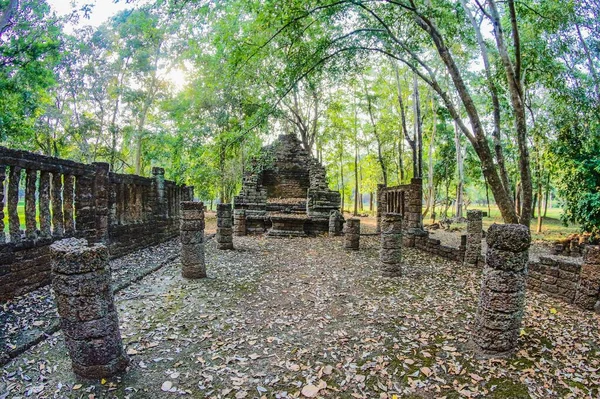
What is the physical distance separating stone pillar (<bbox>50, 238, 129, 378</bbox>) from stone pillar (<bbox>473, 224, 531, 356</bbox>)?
4.56 m

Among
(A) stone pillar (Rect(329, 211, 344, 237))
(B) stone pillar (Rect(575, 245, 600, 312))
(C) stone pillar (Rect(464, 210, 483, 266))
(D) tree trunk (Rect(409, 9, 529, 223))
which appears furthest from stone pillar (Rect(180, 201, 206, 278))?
(A) stone pillar (Rect(329, 211, 344, 237))

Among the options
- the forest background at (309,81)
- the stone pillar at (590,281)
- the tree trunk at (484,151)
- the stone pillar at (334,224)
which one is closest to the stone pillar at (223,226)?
the forest background at (309,81)

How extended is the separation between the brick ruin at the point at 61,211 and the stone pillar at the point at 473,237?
940 centimetres

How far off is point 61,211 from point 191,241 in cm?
265

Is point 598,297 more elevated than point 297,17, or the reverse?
point 297,17

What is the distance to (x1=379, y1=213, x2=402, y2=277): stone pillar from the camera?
7.95 metres

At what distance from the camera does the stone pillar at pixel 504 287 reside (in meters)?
4.00

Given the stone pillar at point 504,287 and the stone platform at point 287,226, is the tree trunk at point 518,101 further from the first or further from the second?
the stone platform at point 287,226

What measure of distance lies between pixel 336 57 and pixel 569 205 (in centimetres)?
891

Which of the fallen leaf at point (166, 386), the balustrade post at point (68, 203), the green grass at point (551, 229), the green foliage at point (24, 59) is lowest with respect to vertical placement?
the fallen leaf at point (166, 386)

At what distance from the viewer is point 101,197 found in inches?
309

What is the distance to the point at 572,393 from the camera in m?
3.36

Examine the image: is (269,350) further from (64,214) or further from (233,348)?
(64,214)

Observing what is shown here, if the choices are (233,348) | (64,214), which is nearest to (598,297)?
(233,348)
